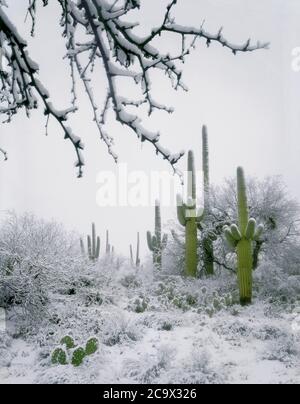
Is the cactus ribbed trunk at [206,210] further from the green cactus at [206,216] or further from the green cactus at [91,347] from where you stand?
the green cactus at [91,347]

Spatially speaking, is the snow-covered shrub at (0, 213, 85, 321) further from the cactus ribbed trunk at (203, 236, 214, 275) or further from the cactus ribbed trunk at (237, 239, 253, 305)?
the cactus ribbed trunk at (203, 236, 214, 275)

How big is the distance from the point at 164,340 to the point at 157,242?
40.2ft

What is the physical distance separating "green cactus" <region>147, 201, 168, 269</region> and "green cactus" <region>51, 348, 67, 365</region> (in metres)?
10.6

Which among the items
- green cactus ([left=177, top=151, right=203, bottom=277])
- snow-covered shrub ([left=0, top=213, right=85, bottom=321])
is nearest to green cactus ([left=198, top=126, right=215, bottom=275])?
green cactus ([left=177, top=151, right=203, bottom=277])

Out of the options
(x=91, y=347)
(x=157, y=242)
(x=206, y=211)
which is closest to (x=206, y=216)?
(x=206, y=211)

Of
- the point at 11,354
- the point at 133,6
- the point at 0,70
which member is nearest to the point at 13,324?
the point at 11,354

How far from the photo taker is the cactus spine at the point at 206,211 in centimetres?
1574

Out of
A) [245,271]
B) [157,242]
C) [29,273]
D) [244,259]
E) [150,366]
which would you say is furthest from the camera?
[157,242]

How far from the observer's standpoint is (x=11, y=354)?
22.6ft

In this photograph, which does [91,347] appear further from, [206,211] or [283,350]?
[206,211]

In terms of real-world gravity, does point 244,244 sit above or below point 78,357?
above

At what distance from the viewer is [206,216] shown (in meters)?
16.5

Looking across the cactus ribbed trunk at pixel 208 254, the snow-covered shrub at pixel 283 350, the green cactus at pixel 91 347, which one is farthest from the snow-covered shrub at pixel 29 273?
the cactus ribbed trunk at pixel 208 254
